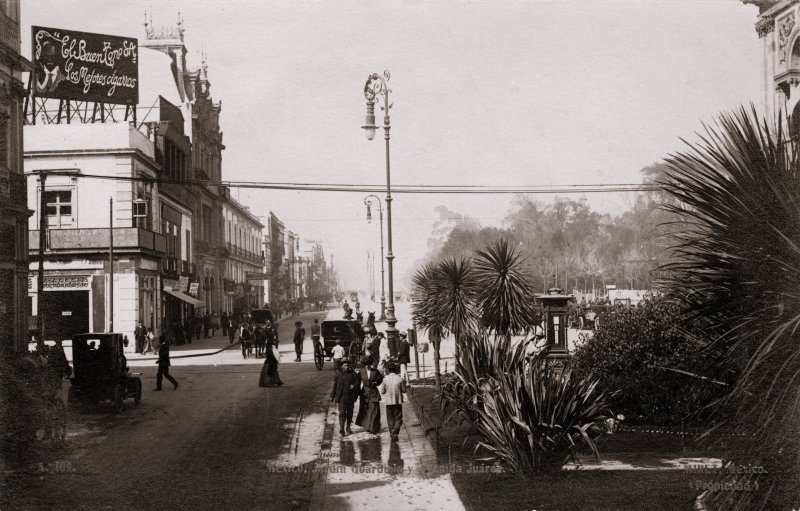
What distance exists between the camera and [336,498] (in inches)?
353

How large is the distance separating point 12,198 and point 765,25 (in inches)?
992

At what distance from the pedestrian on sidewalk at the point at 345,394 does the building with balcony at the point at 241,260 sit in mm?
44391

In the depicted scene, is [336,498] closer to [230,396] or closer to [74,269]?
[230,396]

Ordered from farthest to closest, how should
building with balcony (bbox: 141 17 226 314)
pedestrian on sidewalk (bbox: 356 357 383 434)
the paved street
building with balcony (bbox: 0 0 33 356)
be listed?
building with balcony (bbox: 141 17 226 314) → building with balcony (bbox: 0 0 33 356) → pedestrian on sidewalk (bbox: 356 357 383 434) → the paved street

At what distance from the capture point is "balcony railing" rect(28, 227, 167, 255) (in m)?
33.7

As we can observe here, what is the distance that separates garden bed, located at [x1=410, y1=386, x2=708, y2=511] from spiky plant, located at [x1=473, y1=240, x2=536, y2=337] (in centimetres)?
756

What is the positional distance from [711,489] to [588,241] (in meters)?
78.4

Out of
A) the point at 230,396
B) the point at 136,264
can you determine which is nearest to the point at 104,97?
the point at 136,264

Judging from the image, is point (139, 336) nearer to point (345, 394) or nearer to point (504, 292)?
point (504, 292)

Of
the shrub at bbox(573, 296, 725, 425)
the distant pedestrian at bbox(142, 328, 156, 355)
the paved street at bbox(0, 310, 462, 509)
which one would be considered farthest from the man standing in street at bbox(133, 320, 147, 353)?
the shrub at bbox(573, 296, 725, 425)

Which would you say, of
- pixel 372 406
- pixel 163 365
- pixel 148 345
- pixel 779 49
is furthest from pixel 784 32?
pixel 148 345

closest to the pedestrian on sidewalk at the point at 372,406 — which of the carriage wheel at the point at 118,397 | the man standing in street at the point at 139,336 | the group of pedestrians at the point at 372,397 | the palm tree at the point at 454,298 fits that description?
the group of pedestrians at the point at 372,397

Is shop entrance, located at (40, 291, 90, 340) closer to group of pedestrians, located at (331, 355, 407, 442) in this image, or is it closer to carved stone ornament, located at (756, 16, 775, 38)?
group of pedestrians, located at (331, 355, 407, 442)

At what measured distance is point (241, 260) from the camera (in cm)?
7306
